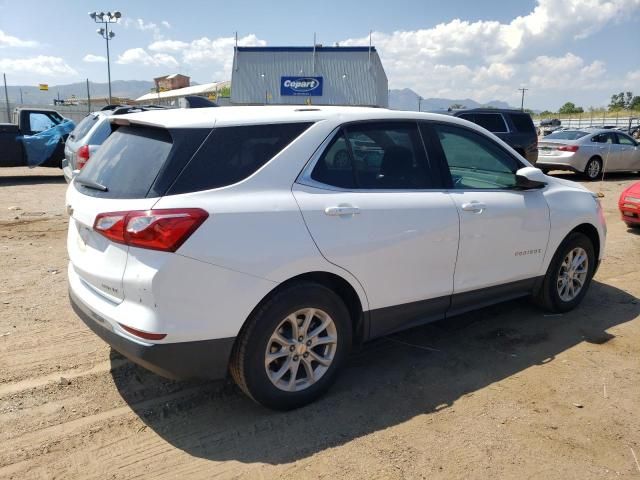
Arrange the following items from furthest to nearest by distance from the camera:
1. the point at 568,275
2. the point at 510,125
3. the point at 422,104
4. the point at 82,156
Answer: the point at 422,104, the point at 510,125, the point at 82,156, the point at 568,275

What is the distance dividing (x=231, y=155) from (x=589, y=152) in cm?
1468

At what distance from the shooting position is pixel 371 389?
11.7ft

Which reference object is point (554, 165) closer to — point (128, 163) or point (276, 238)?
point (276, 238)

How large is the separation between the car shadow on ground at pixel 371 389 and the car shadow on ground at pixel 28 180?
11.7 meters

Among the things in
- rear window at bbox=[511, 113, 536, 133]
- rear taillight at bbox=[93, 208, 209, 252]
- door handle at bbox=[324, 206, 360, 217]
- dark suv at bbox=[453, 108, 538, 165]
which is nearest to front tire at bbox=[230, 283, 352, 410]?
door handle at bbox=[324, 206, 360, 217]

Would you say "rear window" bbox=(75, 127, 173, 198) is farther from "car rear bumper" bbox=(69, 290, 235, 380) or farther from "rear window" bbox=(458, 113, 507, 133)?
"rear window" bbox=(458, 113, 507, 133)

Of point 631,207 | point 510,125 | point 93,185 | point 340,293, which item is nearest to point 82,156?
point 93,185

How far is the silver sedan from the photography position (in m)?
14.9

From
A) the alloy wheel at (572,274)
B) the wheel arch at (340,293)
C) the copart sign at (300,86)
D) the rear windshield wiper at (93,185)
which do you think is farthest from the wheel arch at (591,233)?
the copart sign at (300,86)

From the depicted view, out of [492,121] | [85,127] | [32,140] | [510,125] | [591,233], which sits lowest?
[591,233]

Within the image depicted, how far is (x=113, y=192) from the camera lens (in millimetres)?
2988

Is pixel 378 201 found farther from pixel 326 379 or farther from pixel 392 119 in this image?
pixel 326 379

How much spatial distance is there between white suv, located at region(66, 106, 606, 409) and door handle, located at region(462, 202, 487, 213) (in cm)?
1

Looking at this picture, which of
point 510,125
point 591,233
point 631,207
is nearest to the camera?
point 591,233
